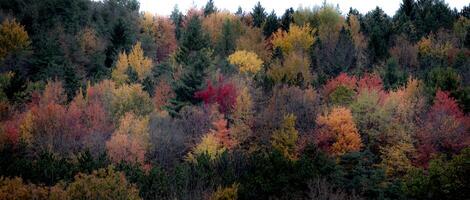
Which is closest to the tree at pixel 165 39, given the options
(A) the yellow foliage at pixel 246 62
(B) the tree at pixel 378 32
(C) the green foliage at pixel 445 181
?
(A) the yellow foliage at pixel 246 62

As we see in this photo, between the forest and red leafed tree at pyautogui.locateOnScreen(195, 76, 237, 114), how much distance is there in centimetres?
16

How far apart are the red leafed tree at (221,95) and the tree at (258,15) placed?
36519 mm

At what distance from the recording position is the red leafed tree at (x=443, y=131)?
41469 mm

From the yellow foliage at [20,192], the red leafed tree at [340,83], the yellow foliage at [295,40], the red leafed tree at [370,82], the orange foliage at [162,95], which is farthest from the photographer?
the yellow foliage at [295,40]

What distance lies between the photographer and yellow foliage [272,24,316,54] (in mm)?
75500

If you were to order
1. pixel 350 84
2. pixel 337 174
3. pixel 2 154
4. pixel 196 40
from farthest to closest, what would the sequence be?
1. pixel 196 40
2. pixel 350 84
3. pixel 2 154
4. pixel 337 174

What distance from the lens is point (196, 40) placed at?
205 ft

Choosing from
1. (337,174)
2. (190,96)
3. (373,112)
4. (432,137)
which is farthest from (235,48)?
(337,174)

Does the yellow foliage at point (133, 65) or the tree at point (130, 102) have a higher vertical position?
the yellow foliage at point (133, 65)

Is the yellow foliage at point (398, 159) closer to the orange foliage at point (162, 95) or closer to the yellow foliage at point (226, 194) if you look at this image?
the yellow foliage at point (226, 194)

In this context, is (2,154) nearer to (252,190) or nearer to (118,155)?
(118,155)

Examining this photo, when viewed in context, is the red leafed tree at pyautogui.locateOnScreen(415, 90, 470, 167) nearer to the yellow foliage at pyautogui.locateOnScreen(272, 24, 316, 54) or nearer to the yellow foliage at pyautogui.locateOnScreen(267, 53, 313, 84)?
the yellow foliage at pyautogui.locateOnScreen(267, 53, 313, 84)

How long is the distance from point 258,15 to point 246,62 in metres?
25.1

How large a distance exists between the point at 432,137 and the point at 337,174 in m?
12.5
